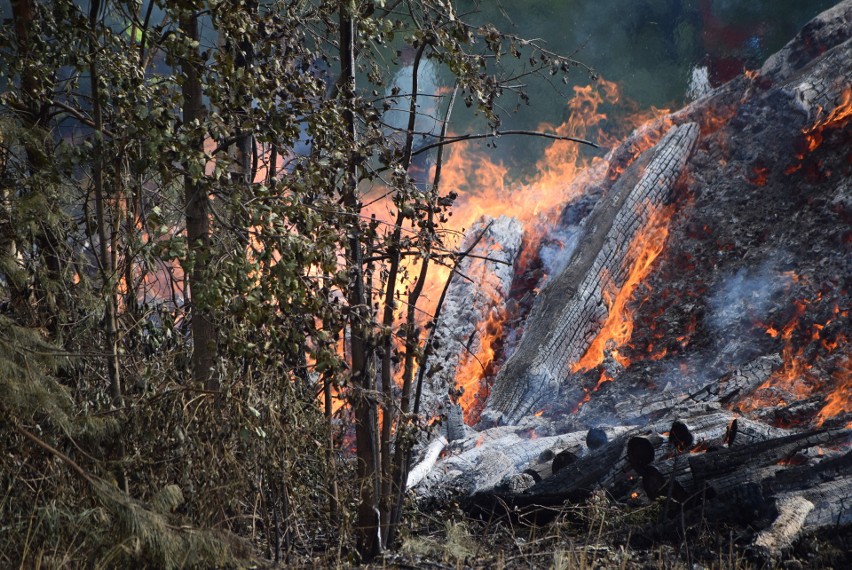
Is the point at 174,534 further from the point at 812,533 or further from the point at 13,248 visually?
the point at 812,533

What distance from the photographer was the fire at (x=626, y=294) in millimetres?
8078

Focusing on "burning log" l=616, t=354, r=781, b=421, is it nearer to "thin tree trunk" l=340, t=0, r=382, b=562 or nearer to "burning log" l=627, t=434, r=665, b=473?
"burning log" l=627, t=434, r=665, b=473

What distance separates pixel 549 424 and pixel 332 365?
431cm

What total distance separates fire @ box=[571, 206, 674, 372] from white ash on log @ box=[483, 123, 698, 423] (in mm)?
104

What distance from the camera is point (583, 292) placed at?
8062 millimetres

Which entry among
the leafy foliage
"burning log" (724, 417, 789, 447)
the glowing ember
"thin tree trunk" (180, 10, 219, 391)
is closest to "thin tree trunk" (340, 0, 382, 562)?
the leafy foliage

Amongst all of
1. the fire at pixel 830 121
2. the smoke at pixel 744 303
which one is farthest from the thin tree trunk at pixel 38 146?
the fire at pixel 830 121

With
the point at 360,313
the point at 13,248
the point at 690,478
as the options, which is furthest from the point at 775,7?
the point at 13,248

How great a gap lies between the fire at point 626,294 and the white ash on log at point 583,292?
0.10m

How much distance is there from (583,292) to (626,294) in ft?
2.84

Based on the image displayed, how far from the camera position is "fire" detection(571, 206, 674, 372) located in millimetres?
8078

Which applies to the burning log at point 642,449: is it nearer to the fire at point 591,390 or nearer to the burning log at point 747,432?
the burning log at point 747,432

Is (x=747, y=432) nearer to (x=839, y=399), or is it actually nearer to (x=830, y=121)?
(x=839, y=399)

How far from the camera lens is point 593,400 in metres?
7.25
